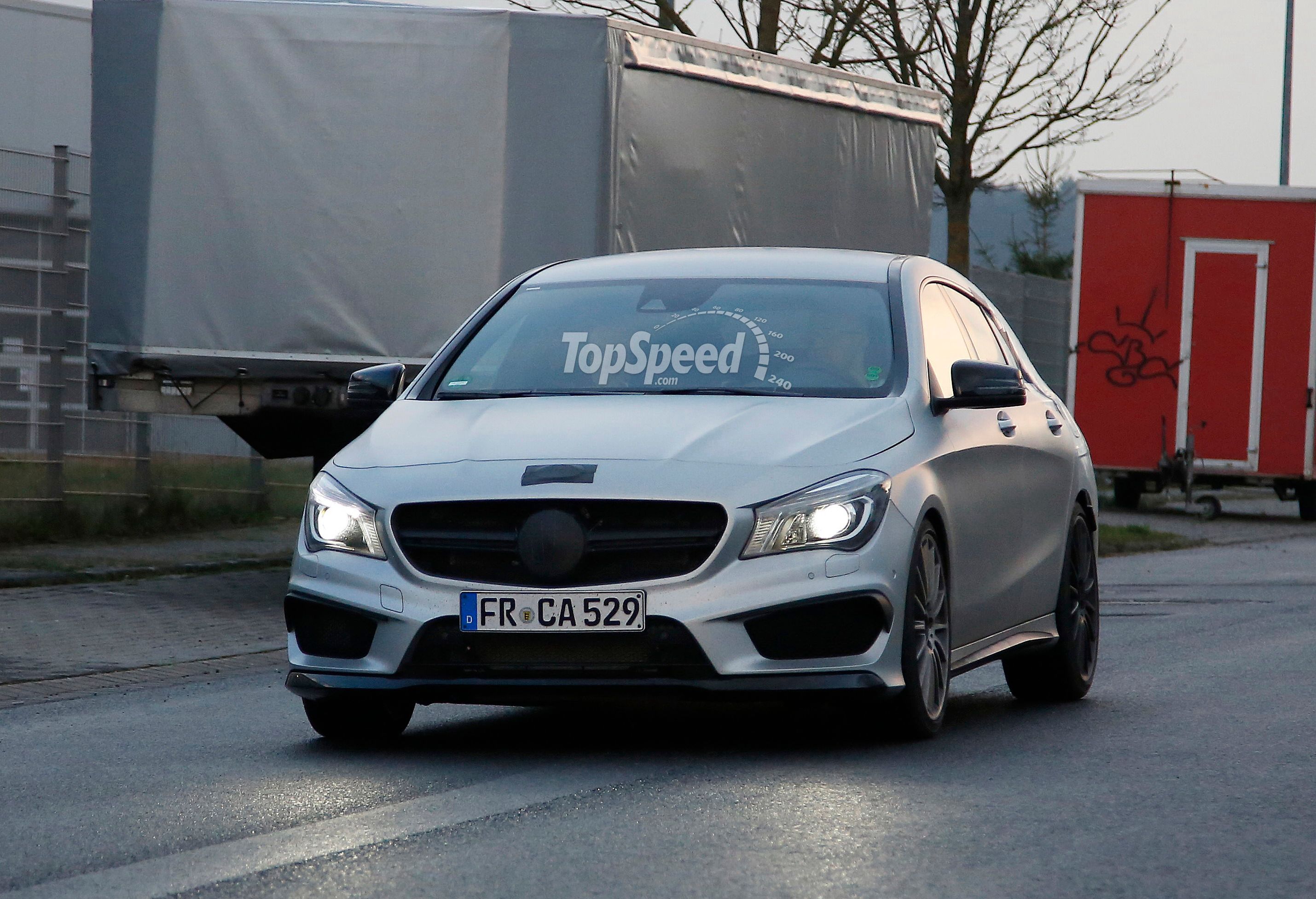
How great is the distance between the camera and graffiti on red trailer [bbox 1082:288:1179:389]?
24.0 m

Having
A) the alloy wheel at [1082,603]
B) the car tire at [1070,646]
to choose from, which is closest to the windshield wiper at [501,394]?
the car tire at [1070,646]

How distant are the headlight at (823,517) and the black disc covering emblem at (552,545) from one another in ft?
1.53

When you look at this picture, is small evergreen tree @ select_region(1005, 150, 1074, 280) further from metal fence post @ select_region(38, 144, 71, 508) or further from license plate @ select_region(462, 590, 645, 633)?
license plate @ select_region(462, 590, 645, 633)

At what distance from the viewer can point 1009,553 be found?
767 centimetres

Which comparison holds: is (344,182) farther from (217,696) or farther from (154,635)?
(217,696)

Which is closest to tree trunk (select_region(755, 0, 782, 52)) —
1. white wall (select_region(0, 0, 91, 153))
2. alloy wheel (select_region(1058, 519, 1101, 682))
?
white wall (select_region(0, 0, 91, 153))

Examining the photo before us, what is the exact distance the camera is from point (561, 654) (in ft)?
20.7

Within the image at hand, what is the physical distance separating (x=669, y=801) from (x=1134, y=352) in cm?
1913

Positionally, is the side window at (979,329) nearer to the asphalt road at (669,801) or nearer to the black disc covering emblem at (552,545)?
the asphalt road at (669,801)

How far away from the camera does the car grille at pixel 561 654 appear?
6.25 metres

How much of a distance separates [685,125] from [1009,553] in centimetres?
660

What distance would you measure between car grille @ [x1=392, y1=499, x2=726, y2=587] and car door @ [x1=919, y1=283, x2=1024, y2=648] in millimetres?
984

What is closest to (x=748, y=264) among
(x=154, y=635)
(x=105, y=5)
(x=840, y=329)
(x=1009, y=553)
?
(x=840, y=329)

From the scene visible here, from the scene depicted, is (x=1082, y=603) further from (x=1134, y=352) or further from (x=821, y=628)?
(x=1134, y=352)
